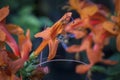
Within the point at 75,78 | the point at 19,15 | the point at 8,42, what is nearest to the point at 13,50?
the point at 8,42

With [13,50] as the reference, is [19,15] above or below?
above

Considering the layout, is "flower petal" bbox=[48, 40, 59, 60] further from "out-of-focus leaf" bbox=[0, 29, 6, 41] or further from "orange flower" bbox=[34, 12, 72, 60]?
"out-of-focus leaf" bbox=[0, 29, 6, 41]

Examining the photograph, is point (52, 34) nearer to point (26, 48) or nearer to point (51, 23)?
point (26, 48)

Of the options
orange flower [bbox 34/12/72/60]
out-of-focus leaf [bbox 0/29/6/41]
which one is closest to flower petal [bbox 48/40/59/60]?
orange flower [bbox 34/12/72/60]

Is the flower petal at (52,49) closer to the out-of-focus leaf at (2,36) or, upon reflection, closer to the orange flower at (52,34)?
the orange flower at (52,34)

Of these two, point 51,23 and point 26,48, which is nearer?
point 26,48

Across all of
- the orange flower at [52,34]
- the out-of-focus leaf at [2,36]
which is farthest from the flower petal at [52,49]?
the out-of-focus leaf at [2,36]

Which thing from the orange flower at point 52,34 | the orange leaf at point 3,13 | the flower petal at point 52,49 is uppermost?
the orange leaf at point 3,13

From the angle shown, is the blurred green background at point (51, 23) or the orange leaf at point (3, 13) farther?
the blurred green background at point (51, 23)

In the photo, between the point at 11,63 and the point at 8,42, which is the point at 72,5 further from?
the point at 11,63

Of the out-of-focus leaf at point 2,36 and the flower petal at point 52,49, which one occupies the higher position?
the out-of-focus leaf at point 2,36

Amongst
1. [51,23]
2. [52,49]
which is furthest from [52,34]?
[51,23]
